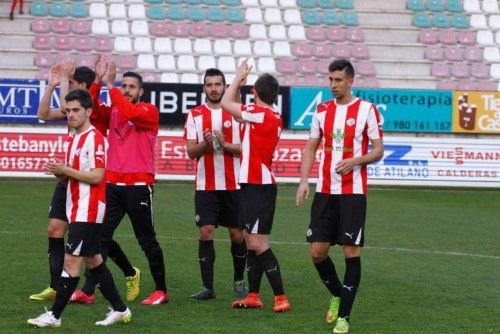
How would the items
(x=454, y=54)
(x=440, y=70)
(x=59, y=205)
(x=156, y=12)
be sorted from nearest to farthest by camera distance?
(x=59, y=205)
(x=440, y=70)
(x=156, y=12)
(x=454, y=54)

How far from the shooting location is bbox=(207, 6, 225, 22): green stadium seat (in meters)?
30.4

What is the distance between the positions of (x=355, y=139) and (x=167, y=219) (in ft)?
30.3

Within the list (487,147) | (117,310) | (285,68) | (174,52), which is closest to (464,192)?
(487,147)

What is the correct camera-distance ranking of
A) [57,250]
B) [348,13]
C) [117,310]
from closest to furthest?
1. [117,310]
2. [57,250]
3. [348,13]

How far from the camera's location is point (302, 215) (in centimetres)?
1895

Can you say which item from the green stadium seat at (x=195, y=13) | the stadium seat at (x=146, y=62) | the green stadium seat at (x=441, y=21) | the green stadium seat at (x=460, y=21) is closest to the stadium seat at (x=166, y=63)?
the stadium seat at (x=146, y=62)

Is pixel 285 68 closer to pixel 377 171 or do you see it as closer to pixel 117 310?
pixel 377 171

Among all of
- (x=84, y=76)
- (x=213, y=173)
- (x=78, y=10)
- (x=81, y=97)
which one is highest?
(x=78, y=10)

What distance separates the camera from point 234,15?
30578mm

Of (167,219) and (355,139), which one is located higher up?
(355,139)

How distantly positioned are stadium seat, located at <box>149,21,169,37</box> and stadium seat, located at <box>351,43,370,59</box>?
5061mm

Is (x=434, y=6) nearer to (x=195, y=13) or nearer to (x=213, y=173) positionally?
(x=195, y=13)

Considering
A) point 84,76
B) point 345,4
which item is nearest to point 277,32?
point 345,4

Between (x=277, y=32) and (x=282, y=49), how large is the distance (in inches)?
26.5
